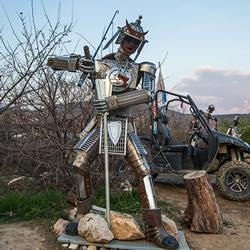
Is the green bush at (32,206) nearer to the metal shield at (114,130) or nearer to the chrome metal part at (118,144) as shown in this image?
the chrome metal part at (118,144)

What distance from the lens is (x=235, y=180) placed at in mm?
4926

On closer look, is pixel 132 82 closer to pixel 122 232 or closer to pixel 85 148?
pixel 85 148

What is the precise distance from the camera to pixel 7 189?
15.9 ft

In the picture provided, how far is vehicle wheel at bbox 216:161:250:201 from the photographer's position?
483 cm

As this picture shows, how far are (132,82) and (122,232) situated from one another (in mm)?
1656

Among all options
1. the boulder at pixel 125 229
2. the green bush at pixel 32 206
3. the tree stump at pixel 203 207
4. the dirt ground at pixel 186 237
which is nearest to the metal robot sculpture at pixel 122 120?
the boulder at pixel 125 229

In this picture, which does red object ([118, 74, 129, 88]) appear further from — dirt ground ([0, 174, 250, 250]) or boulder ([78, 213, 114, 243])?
dirt ground ([0, 174, 250, 250])

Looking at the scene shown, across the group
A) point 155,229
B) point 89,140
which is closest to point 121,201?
point 155,229

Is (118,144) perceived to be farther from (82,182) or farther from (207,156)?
(207,156)

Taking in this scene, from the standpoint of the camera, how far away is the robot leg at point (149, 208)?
8.46ft

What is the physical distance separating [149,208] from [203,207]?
0.89 m

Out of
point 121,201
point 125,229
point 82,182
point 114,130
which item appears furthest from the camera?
point 121,201

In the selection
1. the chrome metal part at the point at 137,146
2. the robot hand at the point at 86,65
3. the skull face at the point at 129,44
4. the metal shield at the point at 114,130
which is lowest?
the chrome metal part at the point at 137,146

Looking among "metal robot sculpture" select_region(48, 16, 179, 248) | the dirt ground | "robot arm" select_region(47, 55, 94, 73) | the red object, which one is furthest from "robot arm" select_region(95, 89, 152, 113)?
the dirt ground
